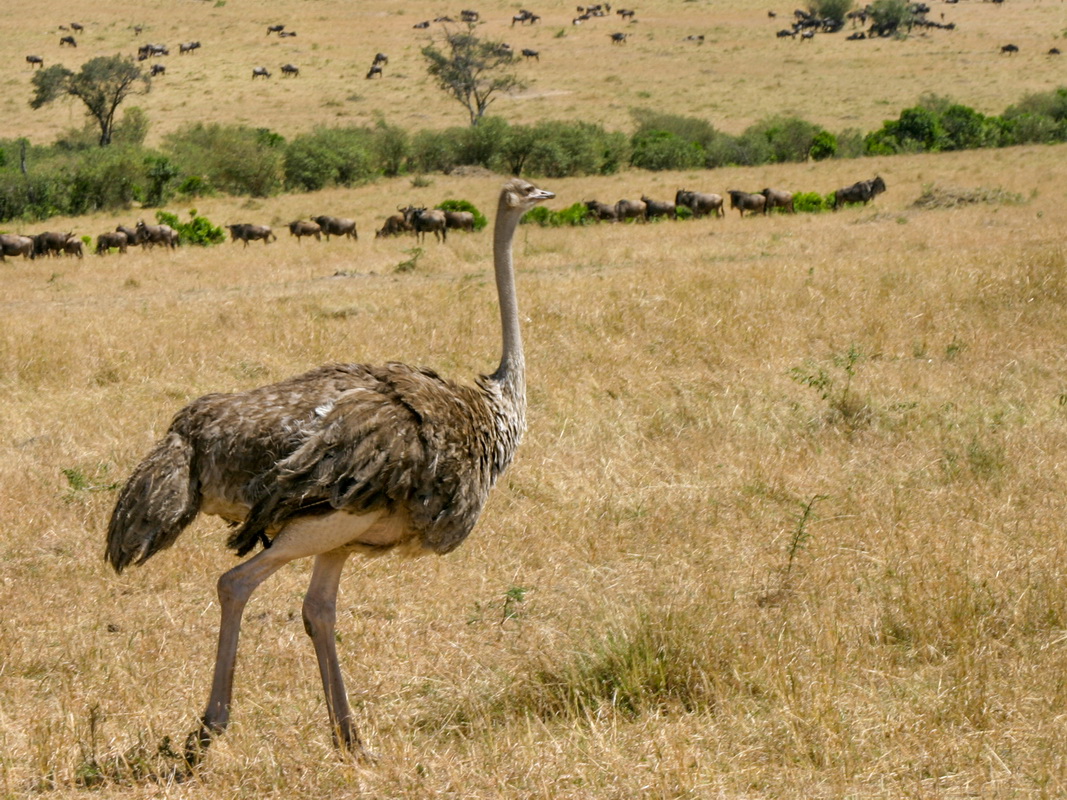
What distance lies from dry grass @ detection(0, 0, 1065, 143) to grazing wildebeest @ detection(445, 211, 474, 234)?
2466cm

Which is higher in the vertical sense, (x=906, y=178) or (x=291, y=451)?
(x=291, y=451)

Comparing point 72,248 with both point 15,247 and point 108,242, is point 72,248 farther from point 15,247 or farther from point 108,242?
point 15,247

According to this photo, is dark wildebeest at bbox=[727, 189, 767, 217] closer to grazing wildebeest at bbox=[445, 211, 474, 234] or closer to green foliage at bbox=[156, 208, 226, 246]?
grazing wildebeest at bbox=[445, 211, 474, 234]

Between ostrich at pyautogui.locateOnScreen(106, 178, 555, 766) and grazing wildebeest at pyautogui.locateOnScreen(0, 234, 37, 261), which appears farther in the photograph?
grazing wildebeest at pyautogui.locateOnScreen(0, 234, 37, 261)

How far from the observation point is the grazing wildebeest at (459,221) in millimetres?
26797

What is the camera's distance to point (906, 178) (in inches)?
1214

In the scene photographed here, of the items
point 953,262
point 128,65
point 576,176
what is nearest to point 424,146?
point 576,176

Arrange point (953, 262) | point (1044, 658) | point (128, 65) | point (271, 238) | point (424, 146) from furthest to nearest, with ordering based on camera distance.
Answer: point (128, 65)
point (424, 146)
point (271, 238)
point (953, 262)
point (1044, 658)

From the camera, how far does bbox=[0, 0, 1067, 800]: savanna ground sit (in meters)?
4.19

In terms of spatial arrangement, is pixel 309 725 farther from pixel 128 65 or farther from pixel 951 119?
pixel 128 65

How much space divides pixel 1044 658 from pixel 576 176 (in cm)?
3440

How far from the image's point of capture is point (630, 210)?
27188 millimetres

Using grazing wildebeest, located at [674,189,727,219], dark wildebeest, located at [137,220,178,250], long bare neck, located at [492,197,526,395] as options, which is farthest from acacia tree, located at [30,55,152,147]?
long bare neck, located at [492,197,526,395]

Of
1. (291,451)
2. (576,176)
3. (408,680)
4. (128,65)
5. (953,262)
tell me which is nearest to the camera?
(291,451)
